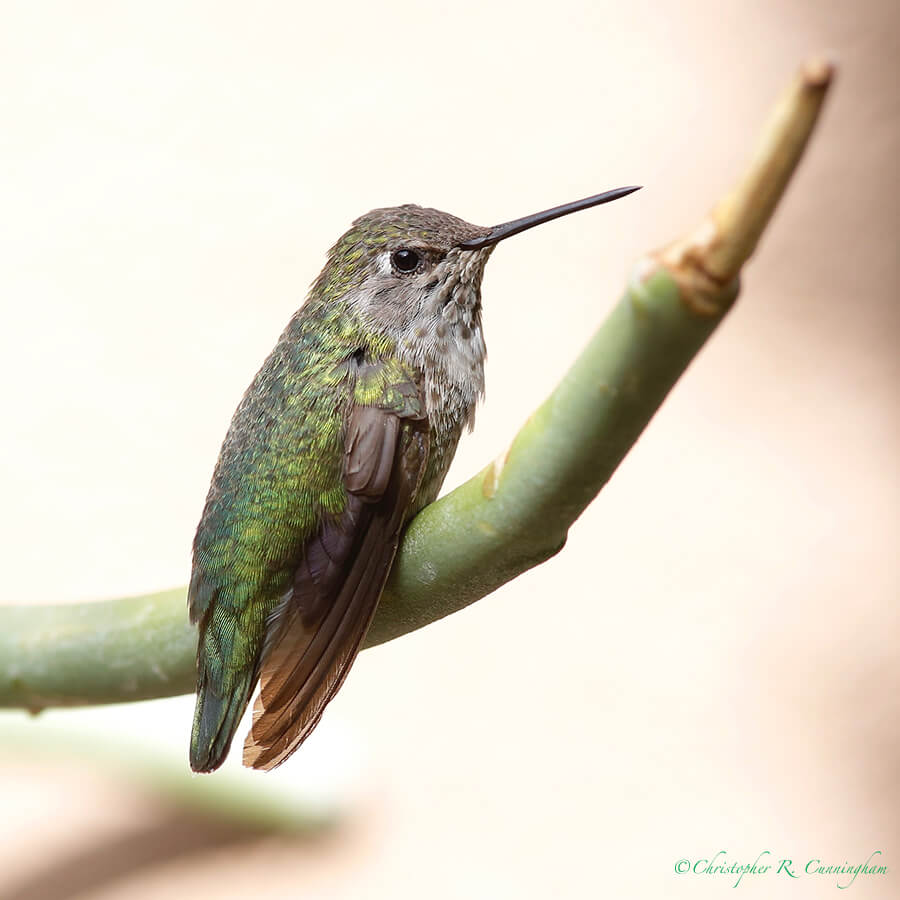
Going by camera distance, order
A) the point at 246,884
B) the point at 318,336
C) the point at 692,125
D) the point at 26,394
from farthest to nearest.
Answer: the point at 692,125, the point at 26,394, the point at 246,884, the point at 318,336

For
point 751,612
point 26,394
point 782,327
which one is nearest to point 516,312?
point 782,327

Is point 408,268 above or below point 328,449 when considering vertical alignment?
above

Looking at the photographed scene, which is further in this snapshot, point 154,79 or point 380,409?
point 154,79

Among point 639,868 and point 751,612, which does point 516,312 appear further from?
point 639,868

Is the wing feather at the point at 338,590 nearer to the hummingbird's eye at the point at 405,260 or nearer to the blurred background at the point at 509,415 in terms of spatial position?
the hummingbird's eye at the point at 405,260

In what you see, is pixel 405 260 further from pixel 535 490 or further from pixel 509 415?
pixel 509 415

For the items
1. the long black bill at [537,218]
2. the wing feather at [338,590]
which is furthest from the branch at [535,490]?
the long black bill at [537,218]

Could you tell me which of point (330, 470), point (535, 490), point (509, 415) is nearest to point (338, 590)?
point (330, 470)
